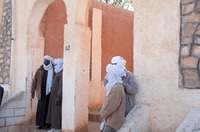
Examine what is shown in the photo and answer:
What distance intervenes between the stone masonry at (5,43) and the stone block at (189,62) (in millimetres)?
4814

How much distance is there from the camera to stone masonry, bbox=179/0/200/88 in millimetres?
3332

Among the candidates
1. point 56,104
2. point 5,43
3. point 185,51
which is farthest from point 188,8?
point 5,43

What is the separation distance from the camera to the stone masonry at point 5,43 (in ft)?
22.4

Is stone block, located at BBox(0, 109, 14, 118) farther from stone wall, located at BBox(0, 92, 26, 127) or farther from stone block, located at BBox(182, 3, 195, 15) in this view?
stone block, located at BBox(182, 3, 195, 15)

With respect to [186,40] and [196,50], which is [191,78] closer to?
[196,50]

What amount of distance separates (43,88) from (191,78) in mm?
3470

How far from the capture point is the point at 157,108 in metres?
3.67

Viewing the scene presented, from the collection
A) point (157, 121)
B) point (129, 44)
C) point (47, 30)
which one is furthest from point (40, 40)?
point (157, 121)

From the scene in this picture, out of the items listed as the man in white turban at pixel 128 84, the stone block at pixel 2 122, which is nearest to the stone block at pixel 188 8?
the man in white turban at pixel 128 84

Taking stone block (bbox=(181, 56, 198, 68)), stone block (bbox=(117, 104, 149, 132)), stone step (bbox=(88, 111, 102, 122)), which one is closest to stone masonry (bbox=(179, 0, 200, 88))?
stone block (bbox=(181, 56, 198, 68))

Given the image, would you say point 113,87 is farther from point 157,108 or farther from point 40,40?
point 40,40

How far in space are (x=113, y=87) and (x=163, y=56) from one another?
2.81 ft

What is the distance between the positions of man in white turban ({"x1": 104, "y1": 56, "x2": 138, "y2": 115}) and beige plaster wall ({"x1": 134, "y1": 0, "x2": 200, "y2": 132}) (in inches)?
5.6

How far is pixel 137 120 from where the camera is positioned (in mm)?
3471
